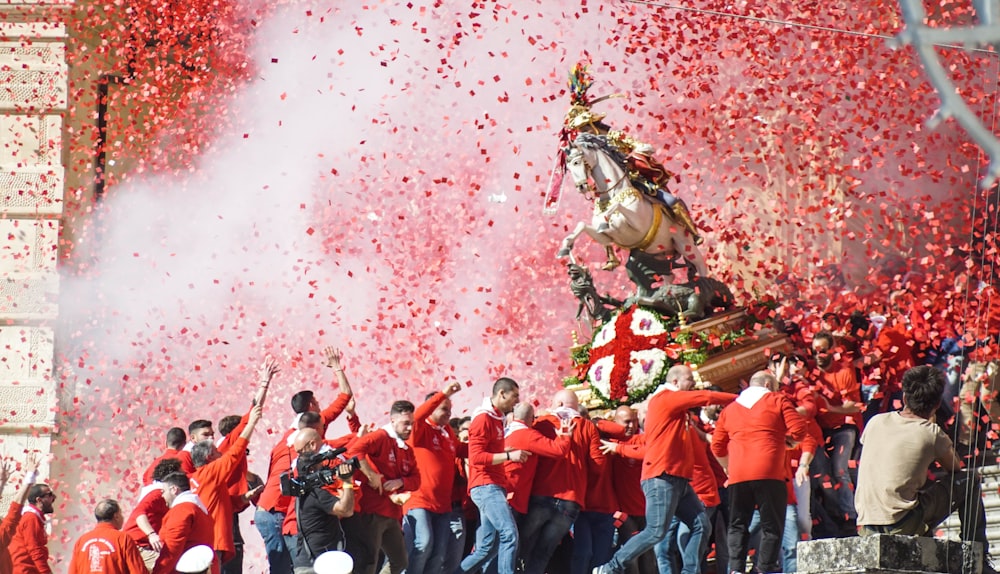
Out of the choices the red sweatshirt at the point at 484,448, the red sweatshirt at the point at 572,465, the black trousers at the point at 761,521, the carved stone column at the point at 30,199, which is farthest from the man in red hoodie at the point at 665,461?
the carved stone column at the point at 30,199

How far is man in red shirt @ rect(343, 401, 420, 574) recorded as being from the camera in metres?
10.5

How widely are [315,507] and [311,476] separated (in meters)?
0.24

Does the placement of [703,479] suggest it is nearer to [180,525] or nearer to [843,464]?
[843,464]

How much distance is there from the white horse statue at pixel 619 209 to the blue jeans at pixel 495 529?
4070 millimetres

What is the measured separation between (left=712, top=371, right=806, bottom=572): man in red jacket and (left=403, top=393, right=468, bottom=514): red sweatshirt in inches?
75.5

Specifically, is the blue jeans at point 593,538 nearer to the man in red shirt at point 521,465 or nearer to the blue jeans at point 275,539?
the man in red shirt at point 521,465

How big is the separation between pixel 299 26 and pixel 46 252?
3843 mm

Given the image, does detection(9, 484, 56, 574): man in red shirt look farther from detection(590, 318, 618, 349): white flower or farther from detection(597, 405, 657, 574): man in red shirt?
detection(590, 318, 618, 349): white flower

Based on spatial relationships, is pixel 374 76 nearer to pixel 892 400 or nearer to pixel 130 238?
pixel 130 238

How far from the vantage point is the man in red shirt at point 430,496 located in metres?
11.0

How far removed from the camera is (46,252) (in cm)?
1630

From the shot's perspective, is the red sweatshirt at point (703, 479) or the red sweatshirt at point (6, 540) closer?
the red sweatshirt at point (6, 540)

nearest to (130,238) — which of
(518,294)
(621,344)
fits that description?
(518,294)

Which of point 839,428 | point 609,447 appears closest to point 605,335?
point 839,428
